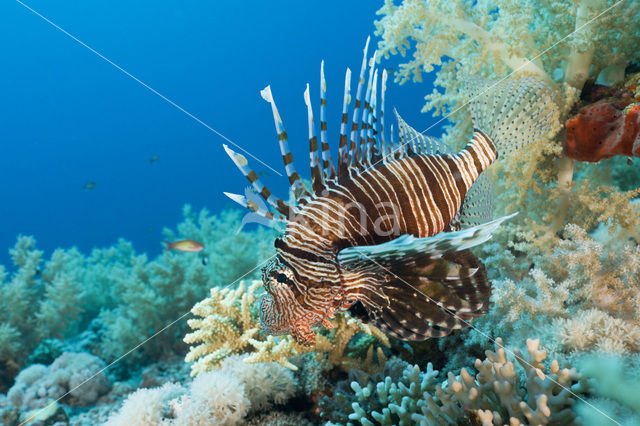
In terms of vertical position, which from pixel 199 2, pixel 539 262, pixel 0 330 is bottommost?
pixel 539 262

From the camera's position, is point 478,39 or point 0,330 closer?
point 478,39

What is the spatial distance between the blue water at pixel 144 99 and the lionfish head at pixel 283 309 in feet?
181

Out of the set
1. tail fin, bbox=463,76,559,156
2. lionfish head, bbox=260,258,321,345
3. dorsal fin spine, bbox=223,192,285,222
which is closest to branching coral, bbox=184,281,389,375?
lionfish head, bbox=260,258,321,345

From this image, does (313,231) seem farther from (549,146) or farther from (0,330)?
(0,330)

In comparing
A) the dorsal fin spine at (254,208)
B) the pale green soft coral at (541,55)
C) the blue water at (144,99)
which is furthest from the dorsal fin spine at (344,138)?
the blue water at (144,99)

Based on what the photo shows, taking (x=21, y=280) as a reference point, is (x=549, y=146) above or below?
below

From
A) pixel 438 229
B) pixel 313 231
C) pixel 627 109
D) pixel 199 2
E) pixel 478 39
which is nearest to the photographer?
pixel 313 231

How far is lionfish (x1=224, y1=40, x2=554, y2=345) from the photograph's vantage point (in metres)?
1.74

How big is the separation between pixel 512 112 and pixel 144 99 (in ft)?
272

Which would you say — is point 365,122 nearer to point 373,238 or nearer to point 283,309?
point 373,238

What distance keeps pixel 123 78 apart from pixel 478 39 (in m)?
84.2

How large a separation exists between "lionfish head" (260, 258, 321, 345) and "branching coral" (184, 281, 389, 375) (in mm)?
811

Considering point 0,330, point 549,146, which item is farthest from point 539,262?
point 0,330

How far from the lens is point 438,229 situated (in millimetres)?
2229
